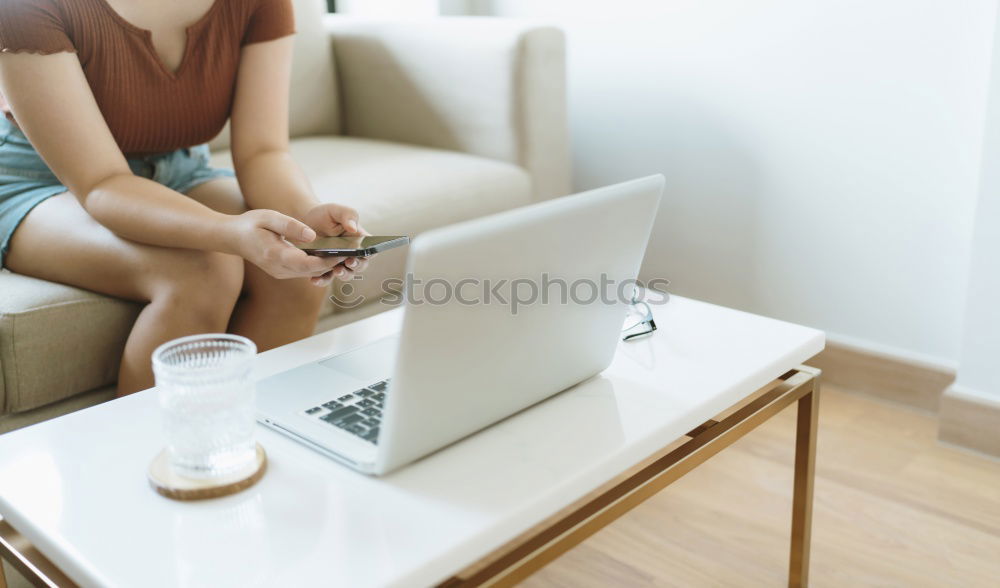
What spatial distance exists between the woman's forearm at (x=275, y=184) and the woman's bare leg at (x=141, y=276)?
11 centimetres

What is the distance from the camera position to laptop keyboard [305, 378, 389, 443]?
81cm

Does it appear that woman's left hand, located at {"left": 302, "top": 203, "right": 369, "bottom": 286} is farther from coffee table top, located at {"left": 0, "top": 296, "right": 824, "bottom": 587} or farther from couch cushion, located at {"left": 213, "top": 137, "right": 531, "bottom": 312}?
couch cushion, located at {"left": 213, "top": 137, "right": 531, "bottom": 312}

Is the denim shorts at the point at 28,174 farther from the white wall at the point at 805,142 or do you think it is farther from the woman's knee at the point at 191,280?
the white wall at the point at 805,142

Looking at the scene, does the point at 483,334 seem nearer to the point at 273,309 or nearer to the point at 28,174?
the point at 273,309

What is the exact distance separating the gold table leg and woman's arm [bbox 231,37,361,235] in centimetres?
74

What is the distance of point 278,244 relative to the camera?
1022 mm

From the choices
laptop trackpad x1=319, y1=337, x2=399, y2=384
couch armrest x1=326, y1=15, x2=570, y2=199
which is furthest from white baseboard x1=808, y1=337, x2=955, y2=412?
laptop trackpad x1=319, y1=337, x2=399, y2=384

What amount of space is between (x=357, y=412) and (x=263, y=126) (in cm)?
71

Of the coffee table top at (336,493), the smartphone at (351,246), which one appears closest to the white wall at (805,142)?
the coffee table top at (336,493)

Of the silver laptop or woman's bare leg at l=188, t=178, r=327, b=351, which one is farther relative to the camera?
woman's bare leg at l=188, t=178, r=327, b=351

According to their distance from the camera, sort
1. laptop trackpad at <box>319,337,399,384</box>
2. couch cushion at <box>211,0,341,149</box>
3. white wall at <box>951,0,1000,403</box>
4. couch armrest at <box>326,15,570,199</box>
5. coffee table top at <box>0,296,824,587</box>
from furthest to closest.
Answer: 1. couch cushion at <box>211,0,341,149</box>
2. couch armrest at <box>326,15,570,199</box>
3. white wall at <box>951,0,1000,403</box>
4. laptop trackpad at <box>319,337,399,384</box>
5. coffee table top at <box>0,296,824,587</box>

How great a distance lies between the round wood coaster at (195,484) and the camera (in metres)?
0.72

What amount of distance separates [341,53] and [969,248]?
1407mm

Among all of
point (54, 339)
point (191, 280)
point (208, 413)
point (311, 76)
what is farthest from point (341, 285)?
point (208, 413)
